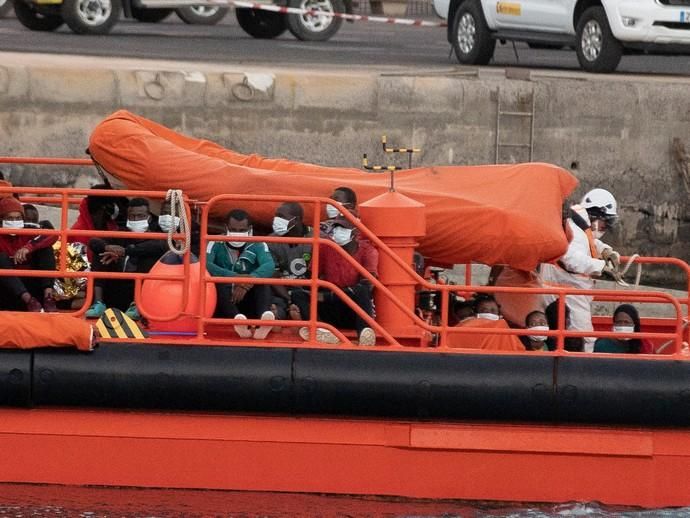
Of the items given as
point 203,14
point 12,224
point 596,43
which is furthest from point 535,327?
point 203,14

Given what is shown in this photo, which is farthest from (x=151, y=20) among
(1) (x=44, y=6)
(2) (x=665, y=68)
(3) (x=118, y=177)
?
(3) (x=118, y=177)

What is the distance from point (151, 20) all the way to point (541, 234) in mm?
15477

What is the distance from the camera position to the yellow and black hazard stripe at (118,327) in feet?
27.9

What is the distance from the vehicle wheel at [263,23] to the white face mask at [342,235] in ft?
43.8

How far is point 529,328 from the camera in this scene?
8.78m

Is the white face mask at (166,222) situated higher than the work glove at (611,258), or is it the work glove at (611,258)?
the white face mask at (166,222)

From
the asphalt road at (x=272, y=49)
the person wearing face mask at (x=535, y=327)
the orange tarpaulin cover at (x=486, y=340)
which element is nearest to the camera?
the orange tarpaulin cover at (x=486, y=340)

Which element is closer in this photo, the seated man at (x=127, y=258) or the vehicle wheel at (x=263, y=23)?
the seated man at (x=127, y=258)

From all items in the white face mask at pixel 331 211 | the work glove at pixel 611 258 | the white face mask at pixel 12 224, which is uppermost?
the white face mask at pixel 331 211

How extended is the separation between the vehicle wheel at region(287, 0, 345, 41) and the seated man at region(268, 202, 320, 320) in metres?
12.5

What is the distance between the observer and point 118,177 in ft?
28.8

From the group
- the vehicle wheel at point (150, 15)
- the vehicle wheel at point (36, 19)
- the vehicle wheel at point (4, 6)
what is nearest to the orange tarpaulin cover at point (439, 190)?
the vehicle wheel at point (36, 19)

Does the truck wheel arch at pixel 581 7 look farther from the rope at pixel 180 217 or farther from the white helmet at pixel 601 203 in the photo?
the rope at pixel 180 217

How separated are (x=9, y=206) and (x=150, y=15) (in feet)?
47.1
